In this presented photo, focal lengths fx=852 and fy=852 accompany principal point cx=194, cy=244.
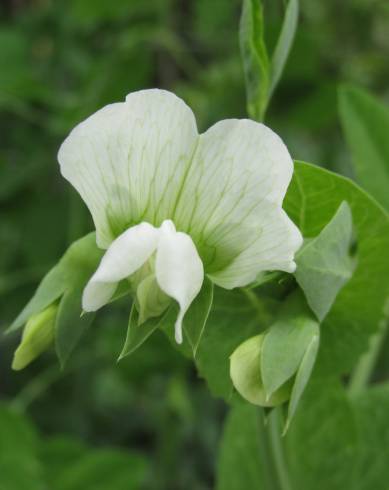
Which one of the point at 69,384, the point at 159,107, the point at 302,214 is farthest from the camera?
the point at 69,384

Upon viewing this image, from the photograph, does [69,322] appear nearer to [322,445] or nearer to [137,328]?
[137,328]

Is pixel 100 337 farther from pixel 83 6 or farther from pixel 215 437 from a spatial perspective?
pixel 83 6

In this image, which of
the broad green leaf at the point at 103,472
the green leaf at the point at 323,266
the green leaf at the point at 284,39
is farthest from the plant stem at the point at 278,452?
the broad green leaf at the point at 103,472

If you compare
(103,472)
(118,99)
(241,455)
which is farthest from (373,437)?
(118,99)

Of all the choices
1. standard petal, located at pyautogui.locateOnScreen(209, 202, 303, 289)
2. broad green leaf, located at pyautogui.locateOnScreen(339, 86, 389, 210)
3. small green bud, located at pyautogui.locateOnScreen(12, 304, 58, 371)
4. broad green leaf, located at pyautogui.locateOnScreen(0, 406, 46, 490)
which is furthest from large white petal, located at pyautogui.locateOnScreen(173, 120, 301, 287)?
broad green leaf, located at pyautogui.locateOnScreen(0, 406, 46, 490)

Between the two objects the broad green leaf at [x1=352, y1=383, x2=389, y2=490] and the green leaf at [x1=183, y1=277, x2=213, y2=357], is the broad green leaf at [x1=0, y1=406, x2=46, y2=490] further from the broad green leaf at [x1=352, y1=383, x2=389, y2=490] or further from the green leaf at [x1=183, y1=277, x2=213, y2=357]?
the green leaf at [x1=183, y1=277, x2=213, y2=357]

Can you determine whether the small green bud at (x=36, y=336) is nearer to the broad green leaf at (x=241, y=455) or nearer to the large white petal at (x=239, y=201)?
the large white petal at (x=239, y=201)

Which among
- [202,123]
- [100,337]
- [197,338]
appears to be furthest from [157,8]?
[197,338]

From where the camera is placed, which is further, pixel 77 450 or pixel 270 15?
pixel 270 15
